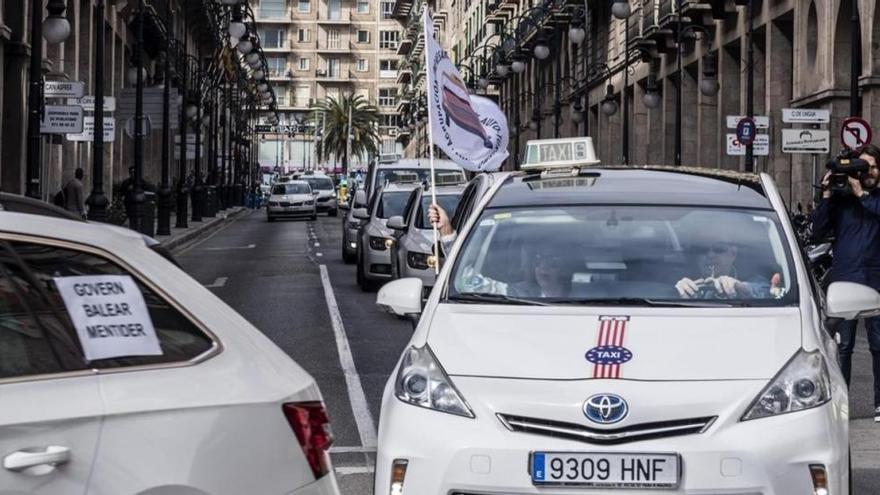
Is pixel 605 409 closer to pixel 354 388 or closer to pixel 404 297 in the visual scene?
pixel 404 297

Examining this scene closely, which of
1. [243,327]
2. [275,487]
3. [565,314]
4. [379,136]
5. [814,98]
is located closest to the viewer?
[275,487]

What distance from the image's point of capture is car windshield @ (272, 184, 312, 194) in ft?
221

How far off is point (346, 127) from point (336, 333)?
136 m

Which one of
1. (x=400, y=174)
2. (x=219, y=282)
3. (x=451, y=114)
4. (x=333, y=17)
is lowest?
(x=219, y=282)

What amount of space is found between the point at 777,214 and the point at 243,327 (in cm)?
362

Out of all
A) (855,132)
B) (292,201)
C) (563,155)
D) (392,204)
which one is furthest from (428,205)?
(292,201)

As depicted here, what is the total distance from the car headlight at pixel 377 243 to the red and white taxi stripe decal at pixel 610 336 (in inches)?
683

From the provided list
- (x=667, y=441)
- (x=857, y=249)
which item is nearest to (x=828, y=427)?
(x=667, y=441)

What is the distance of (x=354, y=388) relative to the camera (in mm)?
12758

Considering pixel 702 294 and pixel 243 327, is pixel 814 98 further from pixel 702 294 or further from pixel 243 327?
pixel 243 327

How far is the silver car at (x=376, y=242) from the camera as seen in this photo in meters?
24.0

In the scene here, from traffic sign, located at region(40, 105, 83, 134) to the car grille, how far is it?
70.7 ft

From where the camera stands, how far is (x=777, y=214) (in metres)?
7.64

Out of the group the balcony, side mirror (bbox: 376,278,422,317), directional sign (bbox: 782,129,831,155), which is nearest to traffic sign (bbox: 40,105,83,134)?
directional sign (bbox: 782,129,831,155)
